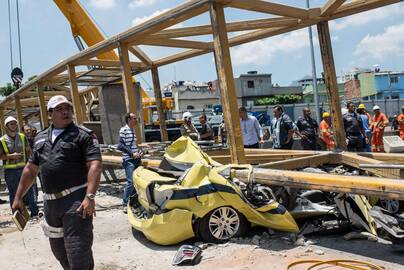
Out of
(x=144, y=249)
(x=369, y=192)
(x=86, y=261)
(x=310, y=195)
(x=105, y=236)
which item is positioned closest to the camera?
(x=86, y=261)

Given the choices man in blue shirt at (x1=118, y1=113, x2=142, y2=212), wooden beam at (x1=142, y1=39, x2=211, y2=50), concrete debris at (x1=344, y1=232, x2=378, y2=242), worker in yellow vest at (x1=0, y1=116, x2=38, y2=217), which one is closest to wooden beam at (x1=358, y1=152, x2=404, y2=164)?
concrete debris at (x1=344, y1=232, x2=378, y2=242)

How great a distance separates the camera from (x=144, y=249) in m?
5.81

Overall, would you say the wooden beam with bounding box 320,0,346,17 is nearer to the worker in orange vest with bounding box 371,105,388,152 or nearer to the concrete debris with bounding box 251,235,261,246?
the concrete debris with bounding box 251,235,261,246

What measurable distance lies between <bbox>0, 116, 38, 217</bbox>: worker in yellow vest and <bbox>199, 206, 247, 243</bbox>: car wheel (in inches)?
167

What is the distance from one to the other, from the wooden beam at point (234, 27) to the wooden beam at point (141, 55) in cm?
189

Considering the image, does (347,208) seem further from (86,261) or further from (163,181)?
(86,261)

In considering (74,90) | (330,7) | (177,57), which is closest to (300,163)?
(330,7)

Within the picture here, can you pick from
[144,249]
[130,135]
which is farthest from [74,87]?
[144,249]

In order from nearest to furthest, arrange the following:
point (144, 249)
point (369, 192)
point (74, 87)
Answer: point (369, 192) < point (144, 249) < point (74, 87)

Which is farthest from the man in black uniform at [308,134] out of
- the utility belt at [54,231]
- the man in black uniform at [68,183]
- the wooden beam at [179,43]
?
the utility belt at [54,231]

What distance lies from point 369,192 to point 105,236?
3.81 meters

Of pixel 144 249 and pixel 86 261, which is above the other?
pixel 86 261

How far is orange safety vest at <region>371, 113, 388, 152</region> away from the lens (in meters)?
12.7

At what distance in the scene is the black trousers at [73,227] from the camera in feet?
13.0
